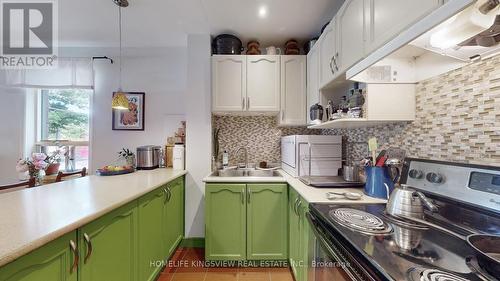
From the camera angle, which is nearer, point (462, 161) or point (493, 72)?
point (493, 72)

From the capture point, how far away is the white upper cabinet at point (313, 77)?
2.00m

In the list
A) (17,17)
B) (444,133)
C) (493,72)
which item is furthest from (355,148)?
(17,17)

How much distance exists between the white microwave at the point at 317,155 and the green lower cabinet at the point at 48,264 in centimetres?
162

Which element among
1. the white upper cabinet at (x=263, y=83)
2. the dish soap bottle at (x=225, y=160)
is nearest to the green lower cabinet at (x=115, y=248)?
the dish soap bottle at (x=225, y=160)

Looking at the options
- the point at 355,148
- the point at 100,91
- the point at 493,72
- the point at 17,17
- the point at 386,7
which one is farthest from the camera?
the point at 100,91

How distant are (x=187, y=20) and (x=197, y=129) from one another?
110cm

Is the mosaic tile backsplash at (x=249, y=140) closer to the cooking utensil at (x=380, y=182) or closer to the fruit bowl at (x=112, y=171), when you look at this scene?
the fruit bowl at (x=112, y=171)

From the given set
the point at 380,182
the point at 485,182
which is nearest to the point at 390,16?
the point at 485,182

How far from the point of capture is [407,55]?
113cm

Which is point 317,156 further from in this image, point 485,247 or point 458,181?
point 485,247

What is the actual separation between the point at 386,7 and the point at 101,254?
1795 mm

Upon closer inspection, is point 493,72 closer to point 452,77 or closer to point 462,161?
point 452,77

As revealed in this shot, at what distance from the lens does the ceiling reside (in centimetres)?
185

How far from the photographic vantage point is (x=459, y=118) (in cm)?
100
